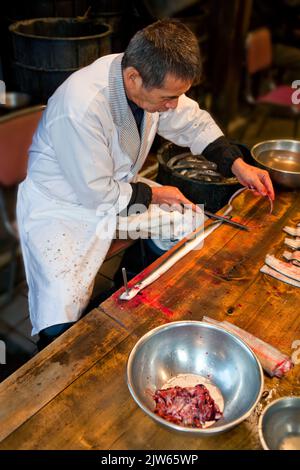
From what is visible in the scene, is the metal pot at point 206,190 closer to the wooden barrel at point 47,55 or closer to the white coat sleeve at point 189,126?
the white coat sleeve at point 189,126

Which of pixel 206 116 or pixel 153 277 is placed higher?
pixel 206 116

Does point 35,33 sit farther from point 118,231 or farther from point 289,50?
point 289,50

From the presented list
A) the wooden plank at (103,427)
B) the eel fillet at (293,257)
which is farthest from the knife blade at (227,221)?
the wooden plank at (103,427)

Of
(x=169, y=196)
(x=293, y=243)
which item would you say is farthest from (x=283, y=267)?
(x=169, y=196)

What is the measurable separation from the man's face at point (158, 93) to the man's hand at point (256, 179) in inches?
26.0

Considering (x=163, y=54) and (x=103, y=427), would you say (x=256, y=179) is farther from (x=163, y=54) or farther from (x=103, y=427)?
(x=103, y=427)

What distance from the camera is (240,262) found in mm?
2205

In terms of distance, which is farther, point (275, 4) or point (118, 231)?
point (275, 4)

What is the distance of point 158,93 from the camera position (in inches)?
83.1

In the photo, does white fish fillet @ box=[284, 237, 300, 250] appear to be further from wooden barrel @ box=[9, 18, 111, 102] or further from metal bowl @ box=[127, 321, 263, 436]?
wooden barrel @ box=[9, 18, 111, 102]

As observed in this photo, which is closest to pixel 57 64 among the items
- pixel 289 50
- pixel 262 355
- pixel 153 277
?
pixel 153 277

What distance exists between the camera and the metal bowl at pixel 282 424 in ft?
4.78

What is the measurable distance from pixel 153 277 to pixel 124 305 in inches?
8.4

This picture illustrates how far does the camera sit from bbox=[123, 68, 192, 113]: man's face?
6.71ft
